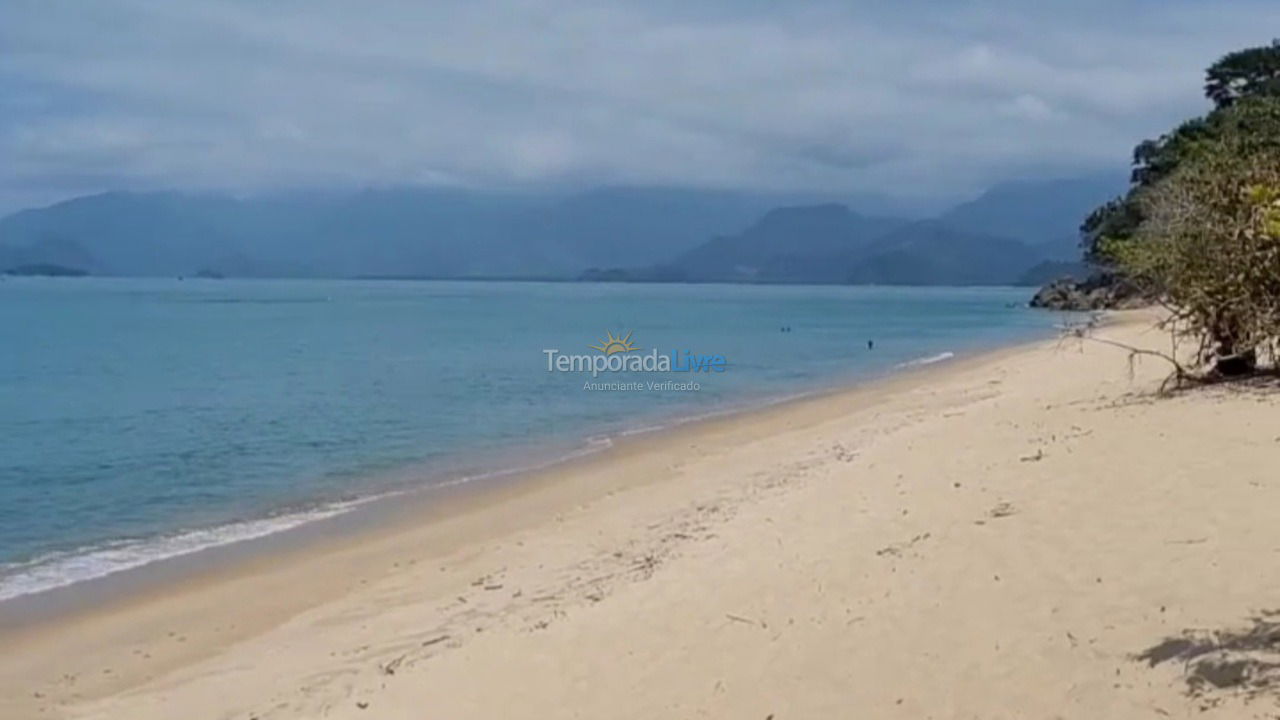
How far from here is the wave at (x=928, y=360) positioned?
124 feet

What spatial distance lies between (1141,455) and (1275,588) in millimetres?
4573

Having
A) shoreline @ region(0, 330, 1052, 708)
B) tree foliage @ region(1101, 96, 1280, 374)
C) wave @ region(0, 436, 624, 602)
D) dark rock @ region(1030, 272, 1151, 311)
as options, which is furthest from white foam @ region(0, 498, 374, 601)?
dark rock @ region(1030, 272, 1151, 311)

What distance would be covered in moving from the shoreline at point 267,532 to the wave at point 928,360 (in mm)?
16169

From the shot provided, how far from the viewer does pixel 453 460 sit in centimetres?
1988

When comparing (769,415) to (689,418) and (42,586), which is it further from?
(42,586)

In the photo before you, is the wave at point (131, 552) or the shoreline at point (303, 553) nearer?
the shoreline at point (303, 553)

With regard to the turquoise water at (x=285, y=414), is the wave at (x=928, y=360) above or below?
below

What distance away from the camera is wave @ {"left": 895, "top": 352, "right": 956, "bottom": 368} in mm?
37850

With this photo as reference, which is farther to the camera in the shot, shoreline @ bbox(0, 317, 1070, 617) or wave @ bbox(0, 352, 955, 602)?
wave @ bbox(0, 352, 955, 602)

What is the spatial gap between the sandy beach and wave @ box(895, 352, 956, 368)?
2291 centimetres

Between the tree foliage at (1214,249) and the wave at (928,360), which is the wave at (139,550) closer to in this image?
the tree foliage at (1214,249)

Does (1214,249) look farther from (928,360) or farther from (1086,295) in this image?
(1086,295)

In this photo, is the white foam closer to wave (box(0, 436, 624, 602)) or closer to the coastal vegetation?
wave (box(0, 436, 624, 602))

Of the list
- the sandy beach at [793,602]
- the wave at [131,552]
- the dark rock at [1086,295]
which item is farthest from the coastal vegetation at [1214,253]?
the dark rock at [1086,295]
